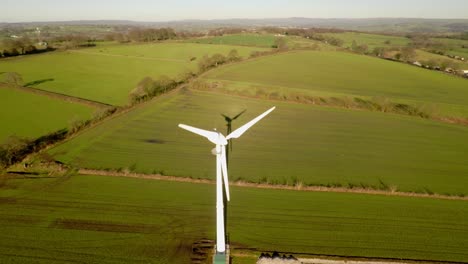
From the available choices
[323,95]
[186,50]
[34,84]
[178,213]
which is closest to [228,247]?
[178,213]

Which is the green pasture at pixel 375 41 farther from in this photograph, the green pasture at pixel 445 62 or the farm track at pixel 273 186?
the farm track at pixel 273 186

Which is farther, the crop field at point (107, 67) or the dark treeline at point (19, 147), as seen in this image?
the crop field at point (107, 67)

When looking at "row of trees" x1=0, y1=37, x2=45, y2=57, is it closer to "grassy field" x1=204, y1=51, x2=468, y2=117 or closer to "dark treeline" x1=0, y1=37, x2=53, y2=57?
"dark treeline" x1=0, y1=37, x2=53, y2=57

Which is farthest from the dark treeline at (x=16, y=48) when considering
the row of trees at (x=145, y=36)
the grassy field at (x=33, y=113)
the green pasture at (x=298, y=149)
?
the green pasture at (x=298, y=149)

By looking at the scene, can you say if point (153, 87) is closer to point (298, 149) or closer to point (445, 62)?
point (298, 149)

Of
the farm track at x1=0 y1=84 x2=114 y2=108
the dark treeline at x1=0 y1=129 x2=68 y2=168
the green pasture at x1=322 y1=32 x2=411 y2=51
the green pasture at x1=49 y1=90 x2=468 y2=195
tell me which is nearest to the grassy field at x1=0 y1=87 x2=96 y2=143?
the farm track at x1=0 y1=84 x2=114 y2=108

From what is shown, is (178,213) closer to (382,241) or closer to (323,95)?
(382,241)
